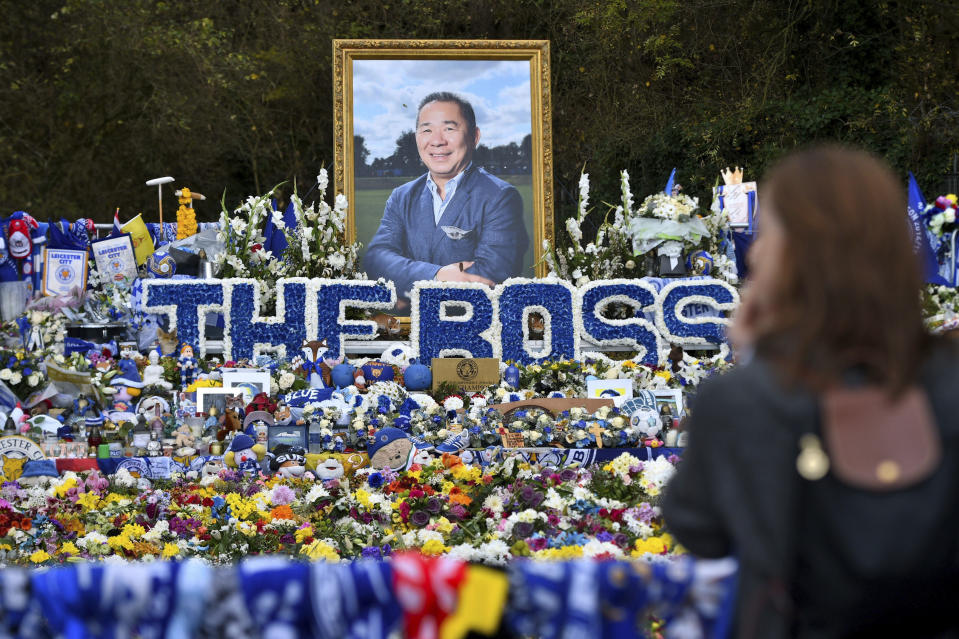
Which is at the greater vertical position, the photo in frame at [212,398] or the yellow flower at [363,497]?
the photo in frame at [212,398]

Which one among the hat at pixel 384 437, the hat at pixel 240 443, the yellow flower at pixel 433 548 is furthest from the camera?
the hat at pixel 240 443

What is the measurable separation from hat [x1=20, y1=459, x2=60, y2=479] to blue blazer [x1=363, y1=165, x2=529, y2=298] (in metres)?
4.84

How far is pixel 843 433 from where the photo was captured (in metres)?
1.51

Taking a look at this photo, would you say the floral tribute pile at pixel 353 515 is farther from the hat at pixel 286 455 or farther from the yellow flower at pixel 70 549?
the hat at pixel 286 455

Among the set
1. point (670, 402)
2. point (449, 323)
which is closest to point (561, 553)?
point (670, 402)

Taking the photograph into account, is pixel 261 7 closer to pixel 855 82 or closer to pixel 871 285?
pixel 855 82

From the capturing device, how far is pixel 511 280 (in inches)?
356

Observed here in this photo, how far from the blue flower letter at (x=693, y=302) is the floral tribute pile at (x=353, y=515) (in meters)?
2.93

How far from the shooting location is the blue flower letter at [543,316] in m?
8.82

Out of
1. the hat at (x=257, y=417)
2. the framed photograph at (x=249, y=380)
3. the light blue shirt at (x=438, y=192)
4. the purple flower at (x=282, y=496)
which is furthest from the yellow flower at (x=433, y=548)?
the light blue shirt at (x=438, y=192)

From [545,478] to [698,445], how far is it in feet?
13.5

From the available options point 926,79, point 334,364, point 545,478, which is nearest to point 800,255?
Result: point 545,478

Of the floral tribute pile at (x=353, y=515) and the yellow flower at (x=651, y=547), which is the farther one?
the floral tribute pile at (x=353, y=515)

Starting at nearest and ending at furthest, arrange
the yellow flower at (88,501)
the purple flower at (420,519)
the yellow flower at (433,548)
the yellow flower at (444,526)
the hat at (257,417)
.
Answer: the yellow flower at (433,548), the yellow flower at (444,526), the purple flower at (420,519), the yellow flower at (88,501), the hat at (257,417)
